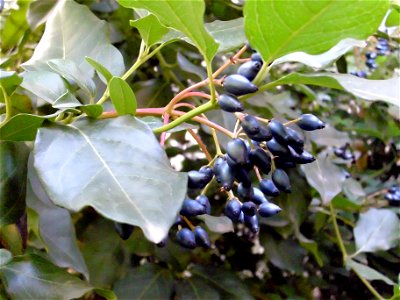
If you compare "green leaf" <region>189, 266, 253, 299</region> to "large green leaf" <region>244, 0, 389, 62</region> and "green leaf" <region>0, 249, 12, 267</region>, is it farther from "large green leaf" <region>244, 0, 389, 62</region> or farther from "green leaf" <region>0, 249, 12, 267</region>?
"large green leaf" <region>244, 0, 389, 62</region>

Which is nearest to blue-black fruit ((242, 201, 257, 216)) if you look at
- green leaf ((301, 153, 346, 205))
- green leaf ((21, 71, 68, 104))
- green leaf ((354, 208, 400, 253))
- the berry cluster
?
green leaf ((21, 71, 68, 104))

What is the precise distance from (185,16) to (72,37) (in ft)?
0.99

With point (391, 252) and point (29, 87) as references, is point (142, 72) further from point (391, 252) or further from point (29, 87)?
point (391, 252)

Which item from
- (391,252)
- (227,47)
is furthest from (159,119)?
(391,252)

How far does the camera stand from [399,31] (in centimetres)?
Result: 94

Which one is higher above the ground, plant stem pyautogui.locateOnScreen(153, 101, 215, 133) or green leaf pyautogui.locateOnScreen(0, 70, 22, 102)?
green leaf pyautogui.locateOnScreen(0, 70, 22, 102)

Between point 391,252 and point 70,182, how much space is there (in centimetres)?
102

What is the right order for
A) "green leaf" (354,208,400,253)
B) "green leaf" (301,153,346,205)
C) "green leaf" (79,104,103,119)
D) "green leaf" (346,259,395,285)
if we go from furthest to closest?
"green leaf" (354,208,400,253) < "green leaf" (346,259,395,285) < "green leaf" (301,153,346,205) < "green leaf" (79,104,103,119)

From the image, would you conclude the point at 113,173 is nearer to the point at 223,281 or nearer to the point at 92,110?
the point at 92,110

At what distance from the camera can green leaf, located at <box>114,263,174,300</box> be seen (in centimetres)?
84

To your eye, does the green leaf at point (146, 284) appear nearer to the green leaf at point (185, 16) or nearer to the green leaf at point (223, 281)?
the green leaf at point (223, 281)

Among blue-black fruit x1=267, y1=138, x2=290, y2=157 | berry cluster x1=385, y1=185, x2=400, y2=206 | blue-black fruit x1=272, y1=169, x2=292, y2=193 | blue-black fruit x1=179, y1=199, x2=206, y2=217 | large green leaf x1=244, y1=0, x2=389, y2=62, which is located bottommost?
berry cluster x1=385, y1=185, x2=400, y2=206

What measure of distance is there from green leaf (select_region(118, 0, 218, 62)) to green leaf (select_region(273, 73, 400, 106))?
72 millimetres

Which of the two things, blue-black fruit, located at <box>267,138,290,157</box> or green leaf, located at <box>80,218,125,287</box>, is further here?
green leaf, located at <box>80,218,125,287</box>
